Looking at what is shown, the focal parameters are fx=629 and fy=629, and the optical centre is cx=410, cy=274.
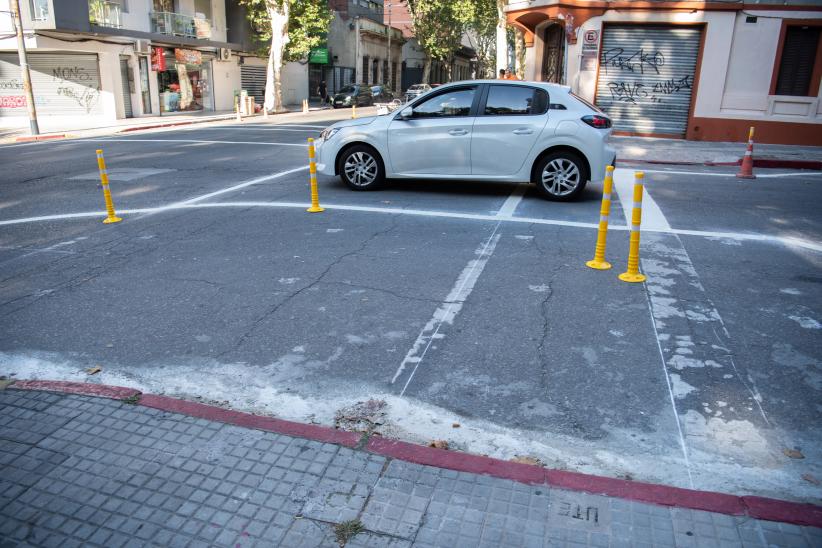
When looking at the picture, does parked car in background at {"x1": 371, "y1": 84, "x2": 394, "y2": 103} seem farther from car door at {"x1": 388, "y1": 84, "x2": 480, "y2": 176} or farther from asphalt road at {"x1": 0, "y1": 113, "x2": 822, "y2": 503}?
asphalt road at {"x1": 0, "y1": 113, "x2": 822, "y2": 503}

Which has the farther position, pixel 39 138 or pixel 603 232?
pixel 39 138

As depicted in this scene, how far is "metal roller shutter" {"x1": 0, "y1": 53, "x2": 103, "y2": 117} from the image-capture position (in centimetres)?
2702

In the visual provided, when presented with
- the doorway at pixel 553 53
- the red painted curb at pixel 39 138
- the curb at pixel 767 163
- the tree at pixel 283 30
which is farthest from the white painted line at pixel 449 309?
the tree at pixel 283 30

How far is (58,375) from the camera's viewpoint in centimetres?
441

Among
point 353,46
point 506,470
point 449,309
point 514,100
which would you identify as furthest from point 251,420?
point 353,46

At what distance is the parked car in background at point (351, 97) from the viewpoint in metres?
41.3

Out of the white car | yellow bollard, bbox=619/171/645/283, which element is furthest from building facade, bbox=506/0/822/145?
yellow bollard, bbox=619/171/645/283

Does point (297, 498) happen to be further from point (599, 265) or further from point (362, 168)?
point (362, 168)

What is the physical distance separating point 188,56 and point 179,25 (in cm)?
227

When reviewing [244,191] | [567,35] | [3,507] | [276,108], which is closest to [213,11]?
[276,108]

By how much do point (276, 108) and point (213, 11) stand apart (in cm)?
690

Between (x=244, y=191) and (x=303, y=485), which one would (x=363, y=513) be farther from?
(x=244, y=191)

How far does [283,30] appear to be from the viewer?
112 ft

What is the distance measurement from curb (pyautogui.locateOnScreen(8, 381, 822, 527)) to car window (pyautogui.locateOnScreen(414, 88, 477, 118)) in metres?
6.76
